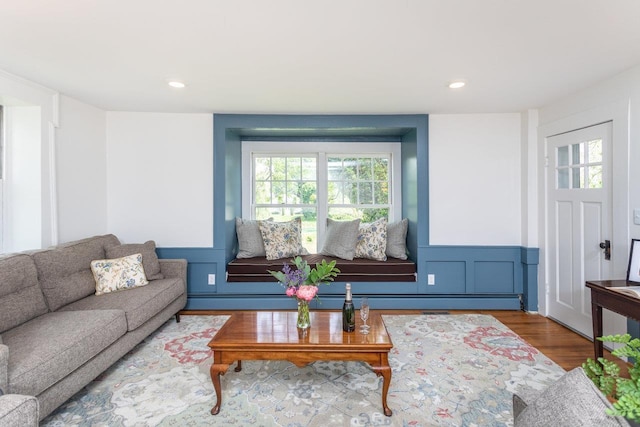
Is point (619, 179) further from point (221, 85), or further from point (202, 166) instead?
point (202, 166)

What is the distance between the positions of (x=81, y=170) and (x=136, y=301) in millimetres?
1685

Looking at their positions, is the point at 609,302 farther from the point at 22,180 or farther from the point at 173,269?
the point at 22,180

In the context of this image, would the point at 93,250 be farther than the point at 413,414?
Yes

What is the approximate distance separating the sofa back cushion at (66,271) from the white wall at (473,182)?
11.2ft

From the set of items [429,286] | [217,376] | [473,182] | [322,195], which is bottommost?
[217,376]

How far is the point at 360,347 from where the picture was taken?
1.87 m

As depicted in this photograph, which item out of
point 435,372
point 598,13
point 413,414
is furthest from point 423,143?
point 413,414

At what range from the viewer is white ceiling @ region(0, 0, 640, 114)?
5.48 ft

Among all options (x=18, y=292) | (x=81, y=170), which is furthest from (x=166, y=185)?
(x=18, y=292)

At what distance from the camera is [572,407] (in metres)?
0.82

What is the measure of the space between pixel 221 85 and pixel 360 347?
7.60 feet

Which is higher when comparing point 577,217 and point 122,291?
point 577,217

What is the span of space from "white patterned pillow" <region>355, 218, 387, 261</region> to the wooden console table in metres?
1.93

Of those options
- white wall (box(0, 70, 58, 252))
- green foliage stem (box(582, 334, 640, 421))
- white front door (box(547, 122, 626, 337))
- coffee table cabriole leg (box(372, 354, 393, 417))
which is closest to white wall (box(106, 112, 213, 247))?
white wall (box(0, 70, 58, 252))
